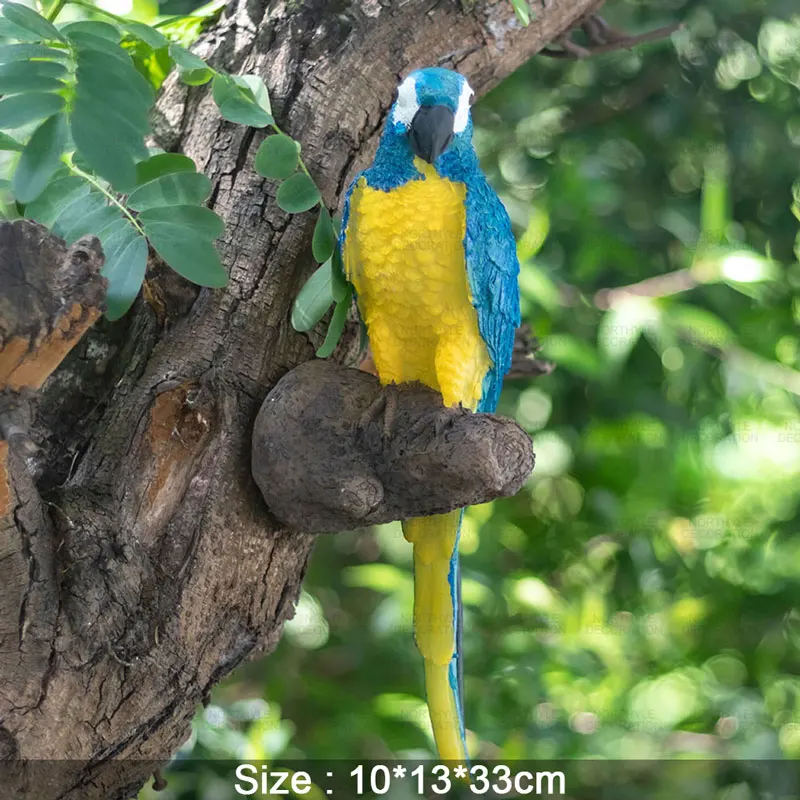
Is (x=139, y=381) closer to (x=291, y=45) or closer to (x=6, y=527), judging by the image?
(x=6, y=527)

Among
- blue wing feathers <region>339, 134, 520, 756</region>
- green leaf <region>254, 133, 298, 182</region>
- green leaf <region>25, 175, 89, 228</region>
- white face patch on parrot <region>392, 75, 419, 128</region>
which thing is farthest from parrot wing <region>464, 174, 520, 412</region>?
green leaf <region>25, 175, 89, 228</region>

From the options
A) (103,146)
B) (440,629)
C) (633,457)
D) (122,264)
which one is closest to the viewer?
(103,146)

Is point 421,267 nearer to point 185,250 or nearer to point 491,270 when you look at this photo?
point 491,270

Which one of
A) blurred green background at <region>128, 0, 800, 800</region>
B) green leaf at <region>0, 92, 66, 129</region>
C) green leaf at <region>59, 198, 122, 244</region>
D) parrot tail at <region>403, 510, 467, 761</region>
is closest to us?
green leaf at <region>0, 92, 66, 129</region>

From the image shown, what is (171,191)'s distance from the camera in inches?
37.7

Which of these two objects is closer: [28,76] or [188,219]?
[28,76]

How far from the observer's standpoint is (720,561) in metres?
1.96

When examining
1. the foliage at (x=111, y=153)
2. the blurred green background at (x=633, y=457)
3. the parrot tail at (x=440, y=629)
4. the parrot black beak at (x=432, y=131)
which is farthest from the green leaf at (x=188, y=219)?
the blurred green background at (x=633, y=457)

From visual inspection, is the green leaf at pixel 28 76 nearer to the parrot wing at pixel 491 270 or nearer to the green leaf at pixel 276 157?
the green leaf at pixel 276 157

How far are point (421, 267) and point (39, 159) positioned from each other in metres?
0.42

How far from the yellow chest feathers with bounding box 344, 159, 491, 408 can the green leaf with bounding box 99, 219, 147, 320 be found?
0.86 ft

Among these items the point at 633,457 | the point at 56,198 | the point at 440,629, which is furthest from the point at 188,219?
the point at 633,457

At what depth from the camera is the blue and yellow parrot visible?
3.41 ft

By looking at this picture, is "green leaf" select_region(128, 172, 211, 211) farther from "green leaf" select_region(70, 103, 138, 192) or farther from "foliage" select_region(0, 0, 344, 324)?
"green leaf" select_region(70, 103, 138, 192)
